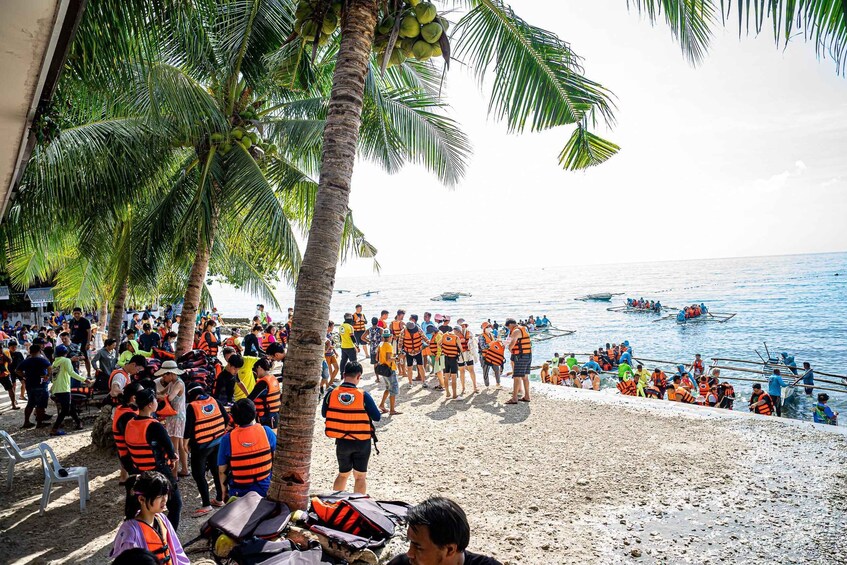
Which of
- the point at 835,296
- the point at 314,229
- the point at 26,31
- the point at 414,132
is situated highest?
the point at 414,132

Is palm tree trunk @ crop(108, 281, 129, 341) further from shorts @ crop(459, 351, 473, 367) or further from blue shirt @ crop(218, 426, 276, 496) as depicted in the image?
blue shirt @ crop(218, 426, 276, 496)

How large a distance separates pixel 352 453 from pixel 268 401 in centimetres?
203

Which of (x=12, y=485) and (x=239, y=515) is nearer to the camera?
(x=239, y=515)

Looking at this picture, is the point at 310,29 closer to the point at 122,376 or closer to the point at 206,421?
the point at 206,421

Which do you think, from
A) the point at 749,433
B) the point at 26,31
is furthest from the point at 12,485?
the point at 749,433

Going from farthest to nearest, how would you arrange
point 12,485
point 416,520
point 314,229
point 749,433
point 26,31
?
point 749,433 → point 12,485 → point 314,229 → point 416,520 → point 26,31

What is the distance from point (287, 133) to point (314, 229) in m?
5.39

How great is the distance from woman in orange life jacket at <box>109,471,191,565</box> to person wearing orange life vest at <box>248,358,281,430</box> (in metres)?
3.59

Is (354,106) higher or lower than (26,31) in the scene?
higher

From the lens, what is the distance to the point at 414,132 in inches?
317

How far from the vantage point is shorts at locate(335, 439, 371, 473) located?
559 cm

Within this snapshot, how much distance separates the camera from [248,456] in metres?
4.80

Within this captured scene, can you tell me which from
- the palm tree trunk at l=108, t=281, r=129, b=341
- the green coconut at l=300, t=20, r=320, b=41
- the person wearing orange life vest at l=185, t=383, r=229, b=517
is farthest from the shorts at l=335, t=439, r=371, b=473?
the palm tree trunk at l=108, t=281, r=129, b=341

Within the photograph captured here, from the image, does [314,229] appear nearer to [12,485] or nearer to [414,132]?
[414,132]
